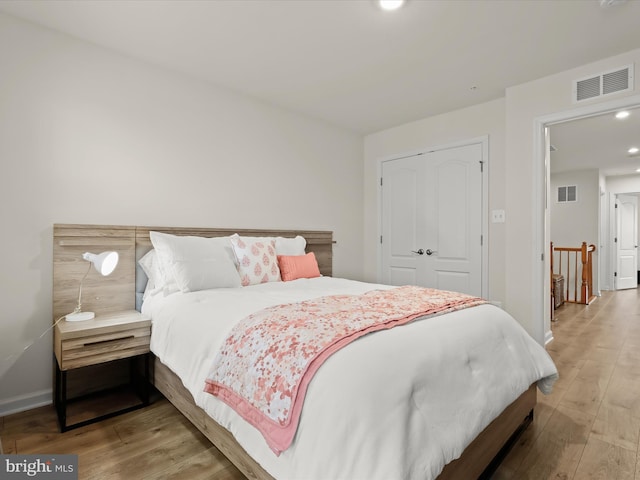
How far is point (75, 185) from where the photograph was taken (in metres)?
2.34

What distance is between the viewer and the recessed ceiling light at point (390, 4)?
6.44ft

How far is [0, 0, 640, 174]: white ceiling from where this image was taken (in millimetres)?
2043

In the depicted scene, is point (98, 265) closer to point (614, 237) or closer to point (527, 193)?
point (527, 193)

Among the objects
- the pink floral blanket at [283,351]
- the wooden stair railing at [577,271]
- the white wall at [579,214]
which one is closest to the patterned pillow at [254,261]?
the pink floral blanket at [283,351]

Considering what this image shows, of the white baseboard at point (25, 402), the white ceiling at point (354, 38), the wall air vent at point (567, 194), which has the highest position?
the white ceiling at point (354, 38)

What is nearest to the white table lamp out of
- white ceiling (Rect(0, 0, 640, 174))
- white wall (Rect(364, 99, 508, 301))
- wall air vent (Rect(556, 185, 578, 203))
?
white ceiling (Rect(0, 0, 640, 174))

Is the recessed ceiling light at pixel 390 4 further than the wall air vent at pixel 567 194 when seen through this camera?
No

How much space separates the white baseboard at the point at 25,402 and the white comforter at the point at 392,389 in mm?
1082

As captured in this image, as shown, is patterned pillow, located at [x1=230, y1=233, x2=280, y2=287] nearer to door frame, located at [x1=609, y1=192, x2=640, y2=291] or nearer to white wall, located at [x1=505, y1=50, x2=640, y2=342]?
white wall, located at [x1=505, y1=50, x2=640, y2=342]

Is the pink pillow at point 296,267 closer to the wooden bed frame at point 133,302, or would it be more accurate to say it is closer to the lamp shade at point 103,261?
the wooden bed frame at point 133,302

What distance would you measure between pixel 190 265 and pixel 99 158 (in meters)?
1.04

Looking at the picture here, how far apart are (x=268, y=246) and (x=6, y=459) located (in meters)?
1.97

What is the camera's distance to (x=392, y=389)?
1090 millimetres

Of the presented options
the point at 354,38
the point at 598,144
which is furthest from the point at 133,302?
the point at 598,144
